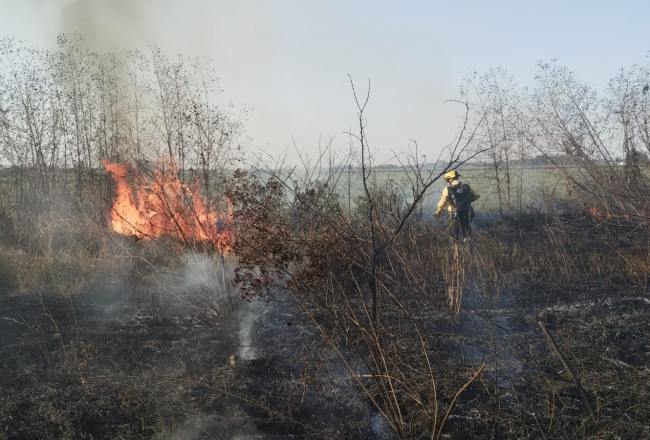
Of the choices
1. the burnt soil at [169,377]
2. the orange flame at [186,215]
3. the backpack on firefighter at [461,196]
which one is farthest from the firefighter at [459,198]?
the orange flame at [186,215]

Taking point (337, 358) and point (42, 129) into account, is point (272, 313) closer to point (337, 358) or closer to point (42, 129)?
point (337, 358)

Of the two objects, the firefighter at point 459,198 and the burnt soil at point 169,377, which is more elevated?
the firefighter at point 459,198

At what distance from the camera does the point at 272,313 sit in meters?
5.71

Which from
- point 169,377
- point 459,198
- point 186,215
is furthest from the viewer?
point 459,198

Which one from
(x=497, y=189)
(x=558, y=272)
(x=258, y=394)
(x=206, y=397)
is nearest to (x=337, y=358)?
(x=258, y=394)

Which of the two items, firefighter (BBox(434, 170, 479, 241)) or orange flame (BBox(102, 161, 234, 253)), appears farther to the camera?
firefighter (BBox(434, 170, 479, 241))

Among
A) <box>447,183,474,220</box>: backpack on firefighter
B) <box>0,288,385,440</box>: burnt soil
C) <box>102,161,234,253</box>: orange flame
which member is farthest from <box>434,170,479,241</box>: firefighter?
<box>102,161,234,253</box>: orange flame

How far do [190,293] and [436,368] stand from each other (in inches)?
131

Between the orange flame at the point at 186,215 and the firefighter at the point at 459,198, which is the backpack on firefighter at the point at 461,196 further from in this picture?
the orange flame at the point at 186,215

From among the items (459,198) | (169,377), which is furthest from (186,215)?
(459,198)

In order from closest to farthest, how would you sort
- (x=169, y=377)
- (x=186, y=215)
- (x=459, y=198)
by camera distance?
(x=169, y=377) < (x=186, y=215) < (x=459, y=198)

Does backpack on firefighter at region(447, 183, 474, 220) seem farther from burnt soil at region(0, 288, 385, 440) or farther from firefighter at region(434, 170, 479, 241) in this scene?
burnt soil at region(0, 288, 385, 440)

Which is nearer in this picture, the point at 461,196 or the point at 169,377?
the point at 169,377

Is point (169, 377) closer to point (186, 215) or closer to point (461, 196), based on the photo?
point (186, 215)
